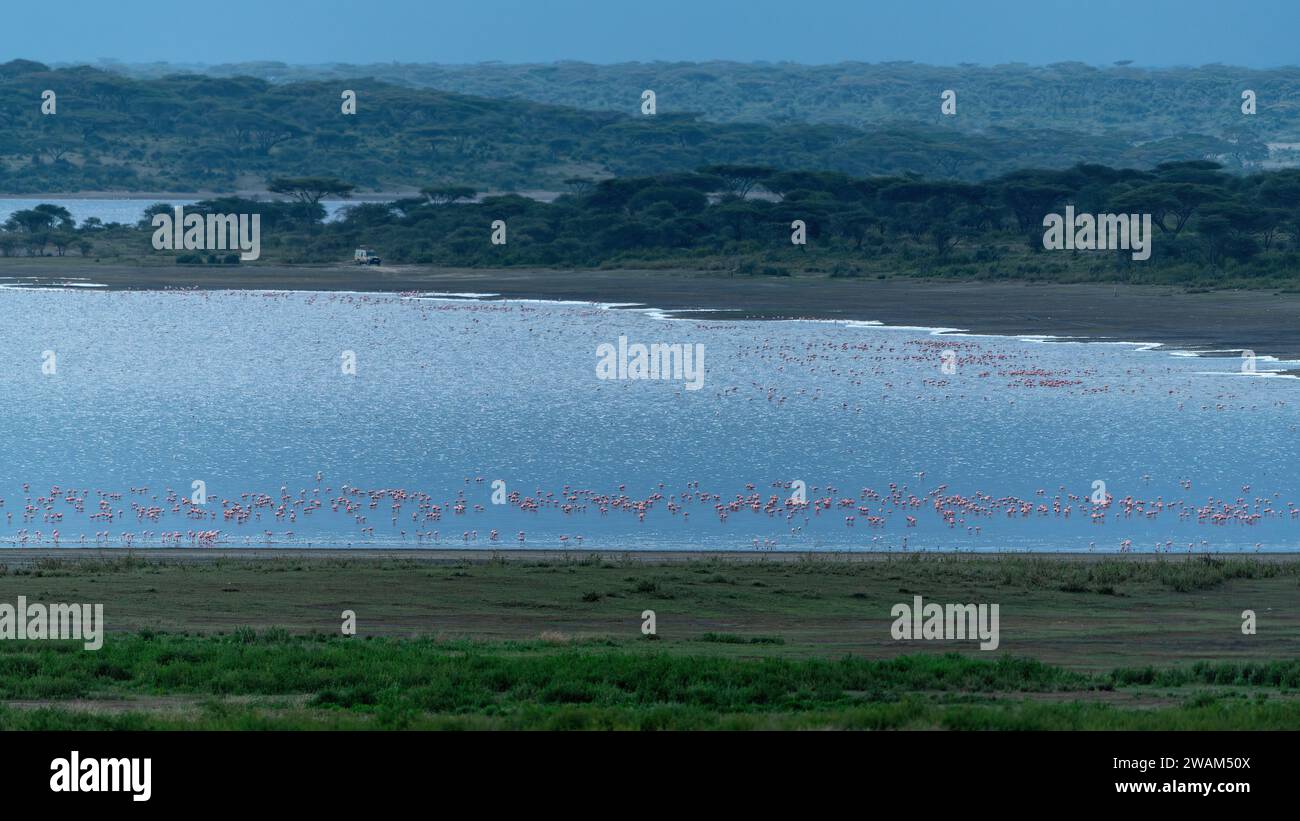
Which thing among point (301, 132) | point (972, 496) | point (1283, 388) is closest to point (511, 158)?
point (301, 132)

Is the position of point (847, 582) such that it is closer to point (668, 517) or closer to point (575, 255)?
point (668, 517)
